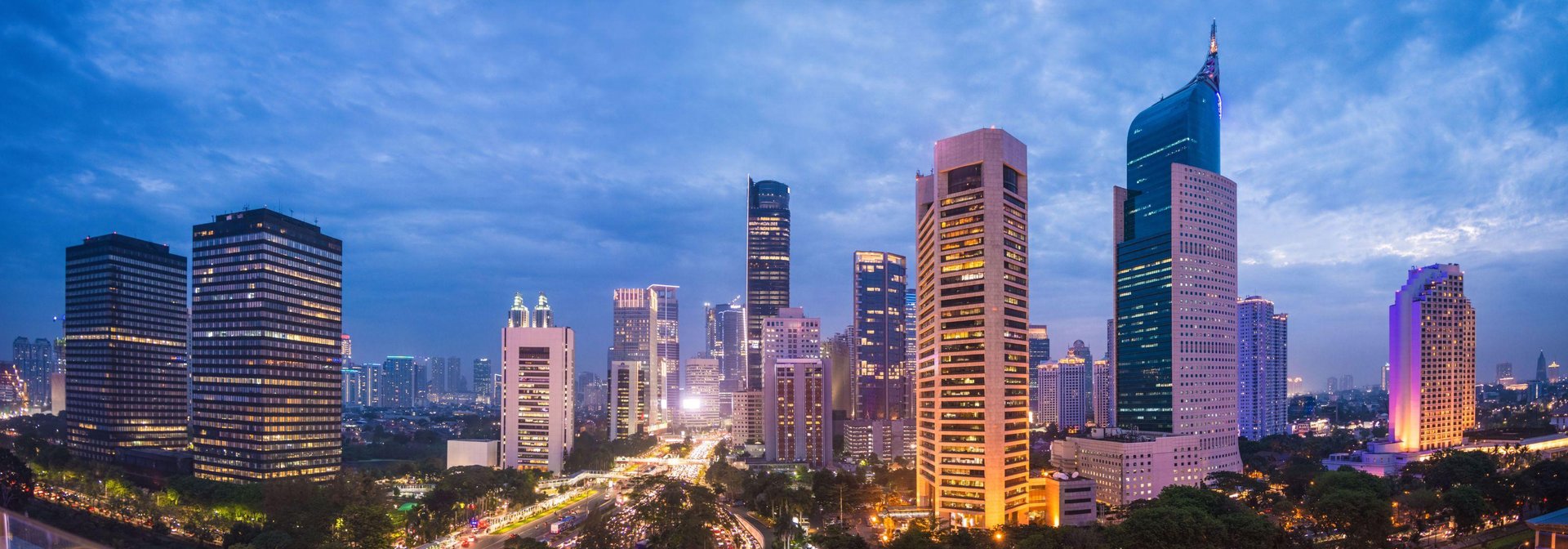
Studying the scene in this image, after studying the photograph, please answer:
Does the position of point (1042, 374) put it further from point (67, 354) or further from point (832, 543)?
point (67, 354)

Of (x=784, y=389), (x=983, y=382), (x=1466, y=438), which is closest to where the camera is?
(x=983, y=382)

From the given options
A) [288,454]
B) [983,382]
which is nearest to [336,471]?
[288,454]

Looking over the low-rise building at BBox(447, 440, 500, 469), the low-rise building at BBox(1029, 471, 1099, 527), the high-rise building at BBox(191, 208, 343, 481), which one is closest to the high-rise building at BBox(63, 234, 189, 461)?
the high-rise building at BBox(191, 208, 343, 481)

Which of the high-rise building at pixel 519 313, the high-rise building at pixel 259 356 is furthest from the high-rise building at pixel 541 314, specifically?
the high-rise building at pixel 259 356

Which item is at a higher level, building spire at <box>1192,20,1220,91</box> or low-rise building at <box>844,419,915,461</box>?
building spire at <box>1192,20,1220,91</box>

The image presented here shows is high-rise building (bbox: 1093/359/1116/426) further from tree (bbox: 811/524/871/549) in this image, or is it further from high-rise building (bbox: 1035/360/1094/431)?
tree (bbox: 811/524/871/549)

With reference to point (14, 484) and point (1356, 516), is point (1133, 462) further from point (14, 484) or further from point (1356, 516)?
point (14, 484)
